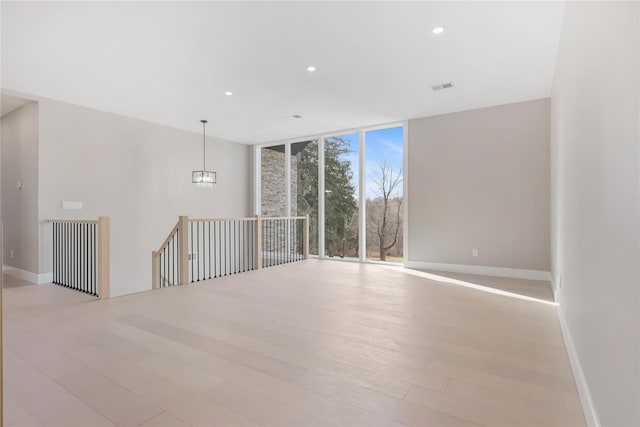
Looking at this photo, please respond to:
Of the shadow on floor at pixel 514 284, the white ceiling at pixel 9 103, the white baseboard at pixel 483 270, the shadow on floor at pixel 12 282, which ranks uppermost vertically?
the white ceiling at pixel 9 103

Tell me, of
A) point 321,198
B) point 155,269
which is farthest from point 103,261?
point 321,198

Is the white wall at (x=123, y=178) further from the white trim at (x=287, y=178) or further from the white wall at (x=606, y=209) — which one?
the white wall at (x=606, y=209)

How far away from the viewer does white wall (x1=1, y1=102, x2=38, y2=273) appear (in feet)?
15.4

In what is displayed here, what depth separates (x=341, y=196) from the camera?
6.82 metres

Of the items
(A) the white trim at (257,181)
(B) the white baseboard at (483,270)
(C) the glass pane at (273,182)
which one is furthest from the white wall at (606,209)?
(A) the white trim at (257,181)

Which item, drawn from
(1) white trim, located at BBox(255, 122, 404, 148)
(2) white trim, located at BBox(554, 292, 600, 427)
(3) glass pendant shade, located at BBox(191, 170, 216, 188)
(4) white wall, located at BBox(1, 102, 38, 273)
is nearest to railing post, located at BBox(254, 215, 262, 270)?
(3) glass pendant shade, located at BBox(191, 170, 216, 188)

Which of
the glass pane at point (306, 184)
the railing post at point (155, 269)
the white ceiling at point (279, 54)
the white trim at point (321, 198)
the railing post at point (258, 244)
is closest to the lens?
the white ceiling at point (279, 54)

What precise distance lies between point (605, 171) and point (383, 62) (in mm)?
2688

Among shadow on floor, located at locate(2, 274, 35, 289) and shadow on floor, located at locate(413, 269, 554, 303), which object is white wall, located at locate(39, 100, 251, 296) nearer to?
shadow on floor, located at locate(2, 274, 35, 289)

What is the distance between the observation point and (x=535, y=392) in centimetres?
178

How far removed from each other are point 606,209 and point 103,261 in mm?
4424

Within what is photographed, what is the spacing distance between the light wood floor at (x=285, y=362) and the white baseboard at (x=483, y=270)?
147 cm

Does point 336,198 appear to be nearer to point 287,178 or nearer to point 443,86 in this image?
point 287,178

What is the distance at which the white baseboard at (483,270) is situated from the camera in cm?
475
